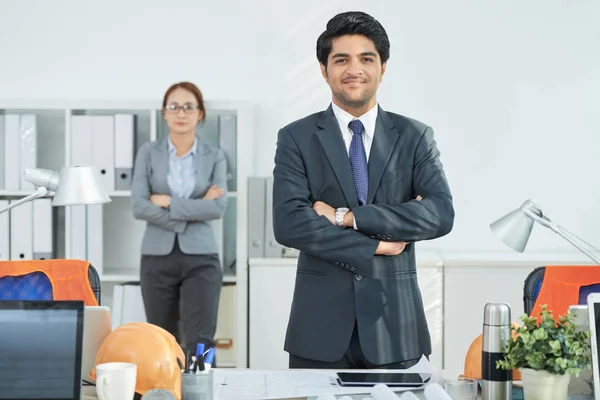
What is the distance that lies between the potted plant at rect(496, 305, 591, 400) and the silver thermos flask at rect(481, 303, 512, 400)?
4 centimetres

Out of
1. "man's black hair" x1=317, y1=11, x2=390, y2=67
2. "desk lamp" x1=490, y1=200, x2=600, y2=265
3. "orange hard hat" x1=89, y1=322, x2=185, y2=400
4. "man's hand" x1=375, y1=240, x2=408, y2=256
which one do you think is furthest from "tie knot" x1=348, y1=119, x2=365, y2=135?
"orange hard hat" x1=89, y1=322, x2=185, y2=400

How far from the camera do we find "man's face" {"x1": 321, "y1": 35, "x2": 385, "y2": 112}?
250 centimetres

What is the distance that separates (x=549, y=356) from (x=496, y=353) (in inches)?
5.1

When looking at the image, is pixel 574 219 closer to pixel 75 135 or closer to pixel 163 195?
pixel 163 195

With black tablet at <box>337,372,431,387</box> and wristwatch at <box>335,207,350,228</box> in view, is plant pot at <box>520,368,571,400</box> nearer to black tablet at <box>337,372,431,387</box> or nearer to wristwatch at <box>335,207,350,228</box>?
black tablet at <box>337,372,431,387</box>

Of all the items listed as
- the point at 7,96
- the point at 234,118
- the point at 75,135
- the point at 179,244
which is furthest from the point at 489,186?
the point at 7,96

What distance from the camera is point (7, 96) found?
494 cm

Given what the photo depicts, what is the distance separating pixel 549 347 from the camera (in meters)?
1.78

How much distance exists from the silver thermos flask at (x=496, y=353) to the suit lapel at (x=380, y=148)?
0.73 meters

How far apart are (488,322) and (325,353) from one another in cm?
63

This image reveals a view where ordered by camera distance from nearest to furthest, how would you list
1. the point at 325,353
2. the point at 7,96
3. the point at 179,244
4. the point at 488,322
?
the point at 488,322 → the point at 325,353 → the point at 179,244 → the point at 7,96

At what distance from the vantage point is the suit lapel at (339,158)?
8.21 ft

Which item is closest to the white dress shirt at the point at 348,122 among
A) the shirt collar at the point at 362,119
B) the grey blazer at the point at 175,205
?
the shirt collar at the point at 362,119

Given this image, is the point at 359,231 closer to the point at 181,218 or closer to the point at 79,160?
the point at 181,218
